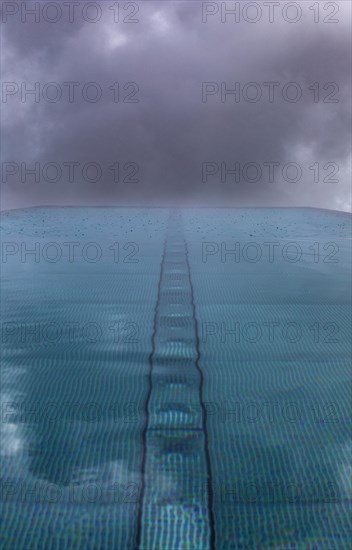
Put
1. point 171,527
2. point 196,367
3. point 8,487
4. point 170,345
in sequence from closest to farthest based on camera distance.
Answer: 1. point 171,527
2. point 8,487
3. point 196,367
4. point 170,345

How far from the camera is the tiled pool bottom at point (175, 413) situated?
92 cm

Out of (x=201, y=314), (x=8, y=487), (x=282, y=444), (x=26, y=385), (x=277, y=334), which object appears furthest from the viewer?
(x=201, y=314)

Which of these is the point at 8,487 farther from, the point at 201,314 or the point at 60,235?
the point at 60,235

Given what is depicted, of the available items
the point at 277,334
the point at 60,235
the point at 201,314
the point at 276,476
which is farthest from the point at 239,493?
the point at 60,235

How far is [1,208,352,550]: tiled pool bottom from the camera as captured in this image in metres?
0.92

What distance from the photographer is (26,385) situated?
1.49m

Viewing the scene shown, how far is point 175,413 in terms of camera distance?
1312 mm

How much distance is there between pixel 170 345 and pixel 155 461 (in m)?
0.77

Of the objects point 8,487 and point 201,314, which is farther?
point 201,314

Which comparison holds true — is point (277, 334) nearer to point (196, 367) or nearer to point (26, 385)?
point (196, 367)

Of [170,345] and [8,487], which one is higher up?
[170,345]

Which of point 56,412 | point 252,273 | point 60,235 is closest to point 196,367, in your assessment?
point 56,412

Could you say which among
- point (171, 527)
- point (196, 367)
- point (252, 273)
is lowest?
point (171, 527)

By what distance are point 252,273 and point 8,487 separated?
93.2 inches
